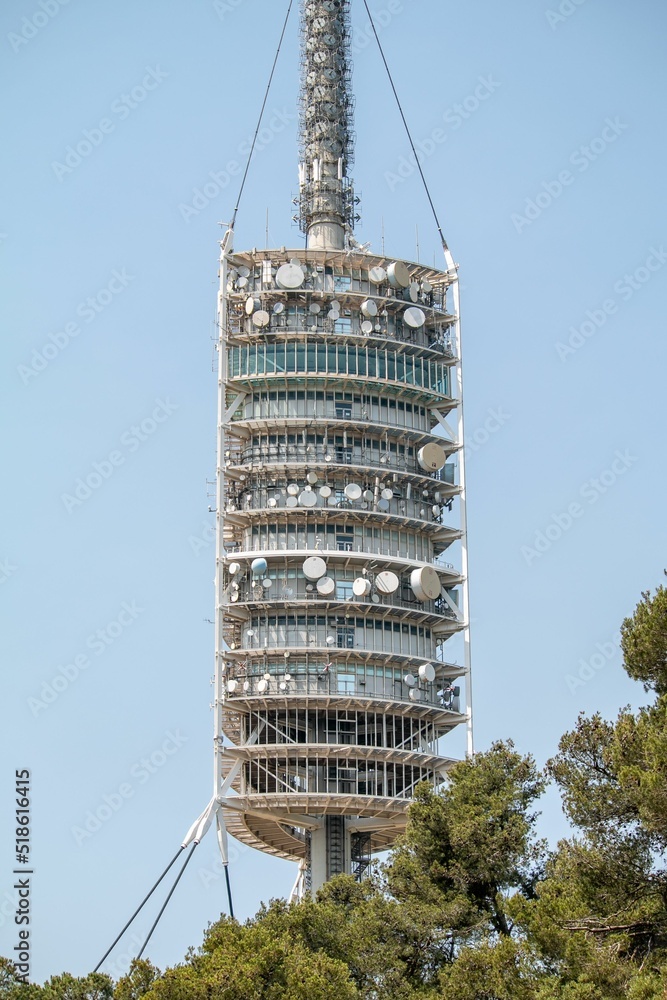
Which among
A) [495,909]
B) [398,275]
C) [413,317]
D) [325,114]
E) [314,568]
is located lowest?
[495,909]

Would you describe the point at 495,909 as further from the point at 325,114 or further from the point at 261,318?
the point at 325,114

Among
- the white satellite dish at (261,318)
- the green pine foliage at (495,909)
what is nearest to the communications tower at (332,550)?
the white satellite dish at (261,318)

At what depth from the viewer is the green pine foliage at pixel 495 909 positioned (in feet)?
136

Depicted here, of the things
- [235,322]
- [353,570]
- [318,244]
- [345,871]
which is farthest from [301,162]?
[345,871]

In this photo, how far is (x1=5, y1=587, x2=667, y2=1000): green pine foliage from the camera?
136 feet

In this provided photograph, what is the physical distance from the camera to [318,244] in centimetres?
9394

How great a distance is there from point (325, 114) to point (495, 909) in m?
56.1

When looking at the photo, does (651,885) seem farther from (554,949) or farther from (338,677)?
(338,677)

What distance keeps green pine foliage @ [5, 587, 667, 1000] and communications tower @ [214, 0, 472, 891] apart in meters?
14.0

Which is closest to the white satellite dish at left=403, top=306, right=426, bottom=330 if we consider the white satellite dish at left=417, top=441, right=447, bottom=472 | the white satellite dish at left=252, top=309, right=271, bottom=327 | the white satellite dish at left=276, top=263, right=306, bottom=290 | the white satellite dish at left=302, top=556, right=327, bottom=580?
the white satellite dish at left=276, top=263, right=306, bottom=290

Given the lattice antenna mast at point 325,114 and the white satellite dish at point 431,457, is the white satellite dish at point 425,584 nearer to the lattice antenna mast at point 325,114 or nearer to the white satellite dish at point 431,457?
the white satellite dish at point 431,457

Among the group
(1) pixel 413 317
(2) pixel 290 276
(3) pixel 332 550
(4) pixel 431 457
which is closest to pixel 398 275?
(1) pixel 413 317

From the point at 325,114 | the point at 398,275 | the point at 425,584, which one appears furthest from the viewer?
the point at 325,114

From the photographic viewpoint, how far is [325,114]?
96438 mm
